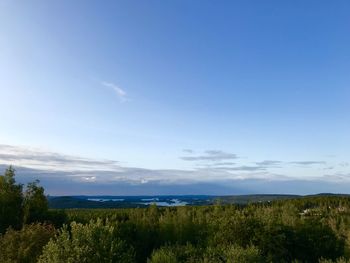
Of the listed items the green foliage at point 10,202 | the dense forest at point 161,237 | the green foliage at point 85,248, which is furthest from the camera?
the green foliage at point 10,202

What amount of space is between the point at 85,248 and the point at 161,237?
22.1 meters

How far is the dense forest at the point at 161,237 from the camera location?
74.5 ft

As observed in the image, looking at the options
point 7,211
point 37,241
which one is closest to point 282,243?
point 37,241

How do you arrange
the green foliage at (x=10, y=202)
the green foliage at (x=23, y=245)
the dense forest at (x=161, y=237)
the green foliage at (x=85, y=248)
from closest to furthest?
Answer: the green foliage at (x=85, y=248) < the dense forest at (x=161, y=237) < the green foliage at (x=23, y=245) < the green foliage at (x=10, y=202)

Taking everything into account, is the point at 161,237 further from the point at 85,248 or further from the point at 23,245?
the point at 85,248

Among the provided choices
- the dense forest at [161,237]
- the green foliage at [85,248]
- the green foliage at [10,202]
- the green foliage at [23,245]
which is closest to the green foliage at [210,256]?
the dense forest at [161,237]

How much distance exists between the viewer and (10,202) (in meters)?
44.8

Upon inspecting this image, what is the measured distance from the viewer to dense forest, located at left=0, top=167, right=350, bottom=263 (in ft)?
74.5

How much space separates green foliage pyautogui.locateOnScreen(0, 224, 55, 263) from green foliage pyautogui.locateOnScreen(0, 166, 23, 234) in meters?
13.3

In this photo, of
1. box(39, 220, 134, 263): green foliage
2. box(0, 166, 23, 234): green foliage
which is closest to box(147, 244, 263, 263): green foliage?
box(39, 220, 134, 263): green foliage

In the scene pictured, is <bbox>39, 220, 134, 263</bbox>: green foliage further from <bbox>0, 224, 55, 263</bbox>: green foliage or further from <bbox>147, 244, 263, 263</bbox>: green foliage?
<bbox>0, 224, 55, 263</bbox>: green foliage

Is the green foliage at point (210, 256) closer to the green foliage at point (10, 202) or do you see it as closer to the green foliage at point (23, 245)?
the green foliage at point (23, 245)

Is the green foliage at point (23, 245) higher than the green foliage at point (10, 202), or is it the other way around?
the green foliage at point (10, 202)

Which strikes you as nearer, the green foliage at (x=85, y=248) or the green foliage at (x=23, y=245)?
the green foliage at (x=85, y=248)
